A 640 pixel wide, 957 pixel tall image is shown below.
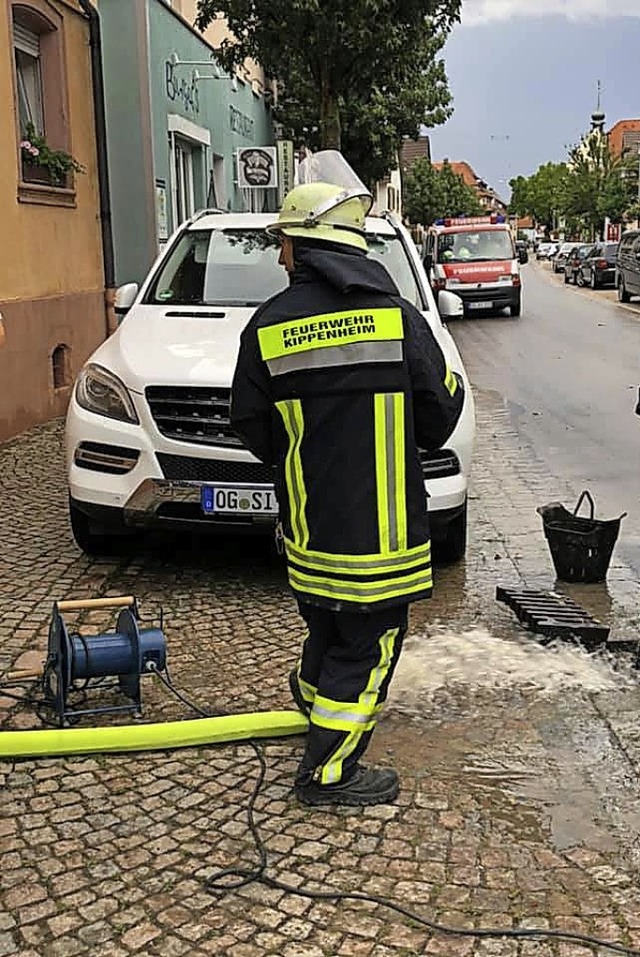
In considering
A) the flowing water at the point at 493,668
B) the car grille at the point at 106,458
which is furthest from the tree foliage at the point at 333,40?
the flowing water at the point at 493,668

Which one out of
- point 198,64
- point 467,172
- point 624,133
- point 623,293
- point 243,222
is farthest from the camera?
point 467,172

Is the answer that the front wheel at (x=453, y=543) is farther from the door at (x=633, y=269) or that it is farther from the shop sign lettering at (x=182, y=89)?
the door at (x=633, y=269)

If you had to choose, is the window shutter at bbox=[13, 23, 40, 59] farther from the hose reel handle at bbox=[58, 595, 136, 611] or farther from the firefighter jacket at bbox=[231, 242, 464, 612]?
the firefighter jacket at bbox=[231, 242, 464, 612]

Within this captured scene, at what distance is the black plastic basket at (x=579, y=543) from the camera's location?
628 cm

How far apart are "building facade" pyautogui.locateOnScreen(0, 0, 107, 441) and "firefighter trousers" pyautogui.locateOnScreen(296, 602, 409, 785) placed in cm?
706

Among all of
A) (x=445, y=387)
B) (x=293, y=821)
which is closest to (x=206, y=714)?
(x=293, y=821)

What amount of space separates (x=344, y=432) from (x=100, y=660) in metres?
1.48

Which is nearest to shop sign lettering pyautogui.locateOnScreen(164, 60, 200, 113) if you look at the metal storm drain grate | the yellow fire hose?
the metal storm drain grate

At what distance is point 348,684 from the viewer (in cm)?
374

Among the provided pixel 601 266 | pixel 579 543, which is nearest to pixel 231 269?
pixel 579 543

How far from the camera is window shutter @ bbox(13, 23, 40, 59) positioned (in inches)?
463

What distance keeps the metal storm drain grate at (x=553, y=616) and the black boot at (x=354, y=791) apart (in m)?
1.67

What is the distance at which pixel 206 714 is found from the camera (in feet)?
15.0

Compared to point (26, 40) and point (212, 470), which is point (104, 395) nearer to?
point (212, 470)
